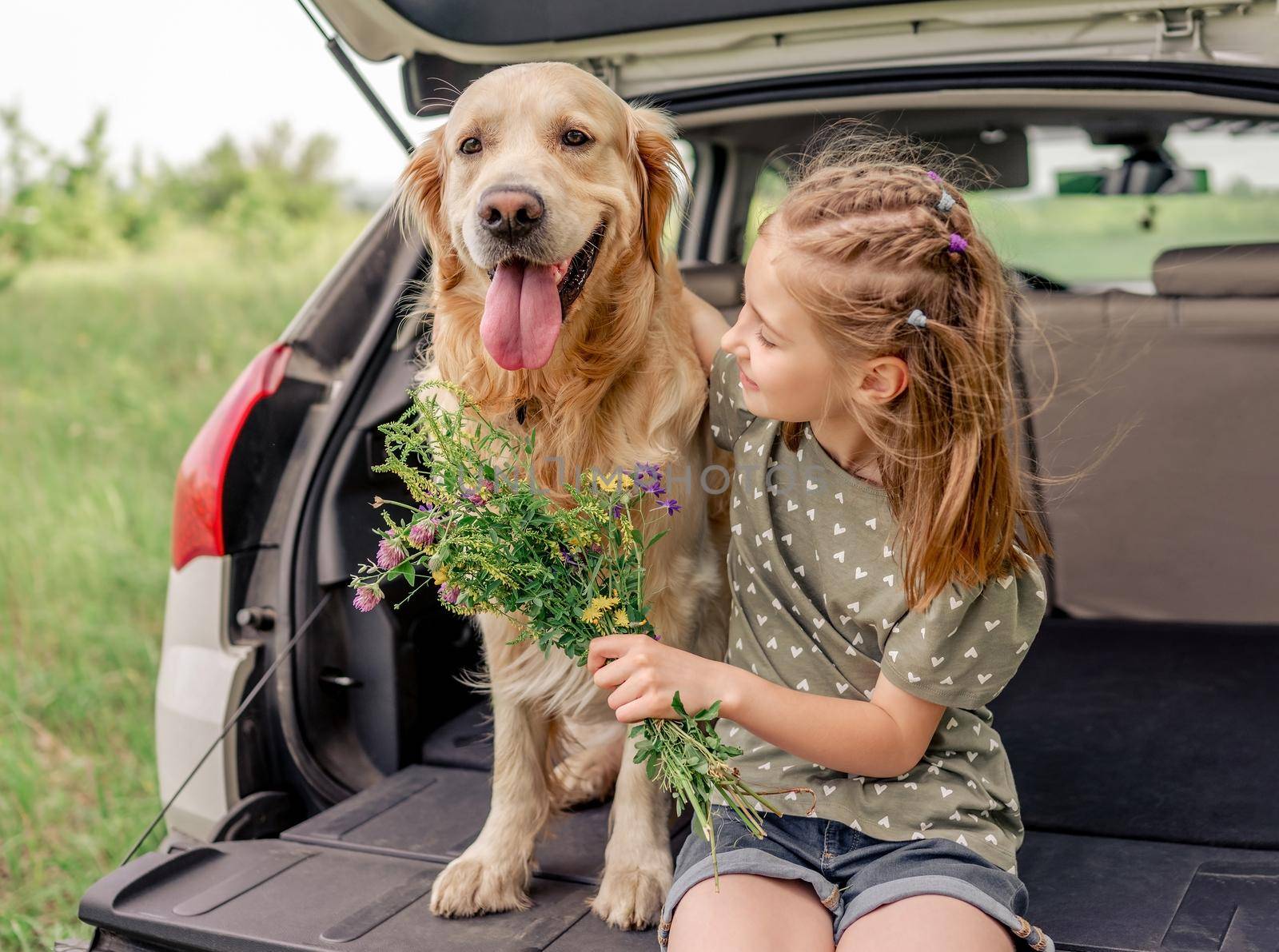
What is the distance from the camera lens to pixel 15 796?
3135 mm

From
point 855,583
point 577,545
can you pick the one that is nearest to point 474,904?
point 577,545

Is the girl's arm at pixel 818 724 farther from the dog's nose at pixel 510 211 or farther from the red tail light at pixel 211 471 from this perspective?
the red tail light at pixel 211 471

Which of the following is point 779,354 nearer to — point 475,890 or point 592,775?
point 475,890

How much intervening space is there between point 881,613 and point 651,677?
0.33 meters

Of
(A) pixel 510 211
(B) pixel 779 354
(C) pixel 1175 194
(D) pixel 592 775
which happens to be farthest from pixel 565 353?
(C) pixel 1175 194

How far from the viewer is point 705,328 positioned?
208 cm

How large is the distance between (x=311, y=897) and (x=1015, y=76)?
1.91 m

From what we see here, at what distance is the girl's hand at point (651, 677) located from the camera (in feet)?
4.68

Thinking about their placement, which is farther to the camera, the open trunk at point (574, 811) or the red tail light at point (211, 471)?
the red tail light at point (211, 471)

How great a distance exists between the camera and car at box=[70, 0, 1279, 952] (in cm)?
182

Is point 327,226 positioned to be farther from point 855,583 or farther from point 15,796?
point 855,583

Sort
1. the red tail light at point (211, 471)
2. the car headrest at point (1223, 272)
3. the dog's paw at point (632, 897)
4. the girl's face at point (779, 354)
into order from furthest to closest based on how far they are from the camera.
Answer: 1. the car headrest at point (1223, 272)
2. the red tail light at point (211, 471)
3. the dog's paw at point (632, 897)
4. the girl's face at point (779, 354)

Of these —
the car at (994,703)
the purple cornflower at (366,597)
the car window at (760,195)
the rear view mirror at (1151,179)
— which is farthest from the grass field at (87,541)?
the rear view mirror at (1151,179)

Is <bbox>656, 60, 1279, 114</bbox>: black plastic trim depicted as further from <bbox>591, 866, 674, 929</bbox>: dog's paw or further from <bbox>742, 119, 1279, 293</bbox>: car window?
<bbox>591, 866, 674, 929</bbox>: dog's paw
